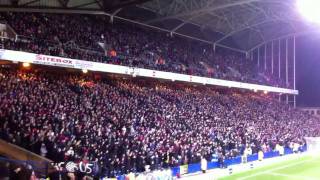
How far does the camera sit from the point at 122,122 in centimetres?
2698

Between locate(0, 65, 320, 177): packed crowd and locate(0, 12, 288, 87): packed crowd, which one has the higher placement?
locate(0, 12, 288, 87): packed crowd

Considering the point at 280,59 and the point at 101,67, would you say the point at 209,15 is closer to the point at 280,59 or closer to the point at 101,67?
the point at 101,67

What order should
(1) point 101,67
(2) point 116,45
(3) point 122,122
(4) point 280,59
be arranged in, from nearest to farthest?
(3) point 122,122 < (1) point 101,67 < (2) point 116,45 < (4) point 280,59

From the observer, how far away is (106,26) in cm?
3700

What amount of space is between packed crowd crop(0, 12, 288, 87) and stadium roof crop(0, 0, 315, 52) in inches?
47.0

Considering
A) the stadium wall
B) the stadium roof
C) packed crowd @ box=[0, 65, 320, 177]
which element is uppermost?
the stadium roof

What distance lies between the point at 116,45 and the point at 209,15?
47.9 ft

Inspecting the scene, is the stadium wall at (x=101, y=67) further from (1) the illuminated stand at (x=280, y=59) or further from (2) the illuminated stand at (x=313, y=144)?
(1) the illuminated stand at (x=280, y=59)


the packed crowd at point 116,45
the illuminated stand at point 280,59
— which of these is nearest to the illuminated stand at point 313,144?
the packed crowd at point 116,45

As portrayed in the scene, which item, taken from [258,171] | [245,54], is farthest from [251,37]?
[258,171]

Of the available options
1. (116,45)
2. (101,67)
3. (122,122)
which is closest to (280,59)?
(116,45)

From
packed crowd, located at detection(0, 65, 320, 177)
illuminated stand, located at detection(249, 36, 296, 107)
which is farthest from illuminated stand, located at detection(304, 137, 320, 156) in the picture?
illuminated stand, located at detection(249, 36, 296, 107)

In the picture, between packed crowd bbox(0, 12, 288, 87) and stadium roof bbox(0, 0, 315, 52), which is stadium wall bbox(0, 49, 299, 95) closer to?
packed crowd bbox(0, 12, 288, 87)

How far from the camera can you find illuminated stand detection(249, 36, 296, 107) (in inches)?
2377
